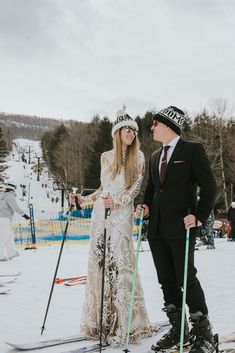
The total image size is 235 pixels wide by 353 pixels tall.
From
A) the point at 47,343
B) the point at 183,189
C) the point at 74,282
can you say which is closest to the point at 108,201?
the point at 183,189

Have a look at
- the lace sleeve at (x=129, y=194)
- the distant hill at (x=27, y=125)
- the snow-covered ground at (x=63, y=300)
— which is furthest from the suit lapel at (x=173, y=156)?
the distant hill at (x=27, y=125)

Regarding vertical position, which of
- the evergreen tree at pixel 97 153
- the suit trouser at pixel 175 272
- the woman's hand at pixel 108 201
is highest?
the evergreen tree at pixel 97 153

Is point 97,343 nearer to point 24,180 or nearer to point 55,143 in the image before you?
point 55,143

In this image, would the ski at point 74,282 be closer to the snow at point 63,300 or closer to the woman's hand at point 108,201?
the snow at point 63,300

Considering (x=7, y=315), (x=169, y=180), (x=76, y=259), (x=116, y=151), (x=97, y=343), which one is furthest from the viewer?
(x=76, y=259)

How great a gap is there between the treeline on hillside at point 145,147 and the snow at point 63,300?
2056 cm

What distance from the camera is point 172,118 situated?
Result: 11.5 ft

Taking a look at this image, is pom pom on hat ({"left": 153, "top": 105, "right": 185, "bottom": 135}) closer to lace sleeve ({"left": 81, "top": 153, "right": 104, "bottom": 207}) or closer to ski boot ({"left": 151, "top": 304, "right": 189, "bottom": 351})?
lace sleeve ({"left": 81, "top": 153, "right": 104, "bottom": 207})

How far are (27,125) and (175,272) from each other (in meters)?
187

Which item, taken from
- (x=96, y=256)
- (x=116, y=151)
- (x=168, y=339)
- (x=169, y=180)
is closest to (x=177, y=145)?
(x=169, y=180)

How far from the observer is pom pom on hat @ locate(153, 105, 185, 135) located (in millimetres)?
3506

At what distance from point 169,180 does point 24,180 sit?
248ft

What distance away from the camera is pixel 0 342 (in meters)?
3.83

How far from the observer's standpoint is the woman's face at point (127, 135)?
3906 mm
